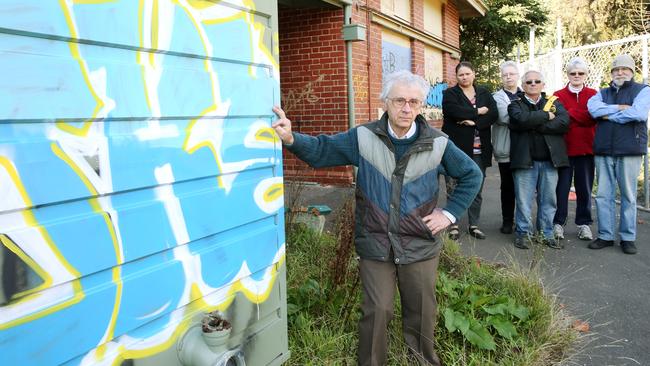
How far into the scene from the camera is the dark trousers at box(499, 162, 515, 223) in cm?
576

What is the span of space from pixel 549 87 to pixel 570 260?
18.1ft

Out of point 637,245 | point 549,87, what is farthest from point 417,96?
point 549,87

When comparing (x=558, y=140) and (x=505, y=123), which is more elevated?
(x=505, y=123)

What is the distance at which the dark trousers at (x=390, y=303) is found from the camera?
2701 mm

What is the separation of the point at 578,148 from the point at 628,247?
1108mm

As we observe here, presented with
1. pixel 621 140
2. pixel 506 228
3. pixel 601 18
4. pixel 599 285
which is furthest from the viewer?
pixel 601 18

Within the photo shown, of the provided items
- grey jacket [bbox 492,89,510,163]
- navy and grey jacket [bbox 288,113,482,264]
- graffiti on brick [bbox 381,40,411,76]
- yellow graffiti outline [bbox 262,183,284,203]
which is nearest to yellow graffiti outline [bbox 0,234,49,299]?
yellow graffiti outline [bbox 262,183,284,203]

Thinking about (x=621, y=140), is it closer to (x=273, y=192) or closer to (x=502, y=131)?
(x=502, y=131)

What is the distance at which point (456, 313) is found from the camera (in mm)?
3352

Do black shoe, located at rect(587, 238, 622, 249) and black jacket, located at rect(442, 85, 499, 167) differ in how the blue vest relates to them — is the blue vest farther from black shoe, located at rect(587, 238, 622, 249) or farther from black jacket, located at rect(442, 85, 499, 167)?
black jacket, located at rect(442, 85, 499, 167)

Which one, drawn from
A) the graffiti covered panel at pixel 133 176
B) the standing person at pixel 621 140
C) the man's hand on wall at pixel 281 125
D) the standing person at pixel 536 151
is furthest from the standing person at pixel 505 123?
the graffiti covered panel at pixel 133 176

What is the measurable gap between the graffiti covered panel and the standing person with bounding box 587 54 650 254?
399 centimetres

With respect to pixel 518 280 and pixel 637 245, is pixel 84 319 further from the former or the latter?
pixel 637 245

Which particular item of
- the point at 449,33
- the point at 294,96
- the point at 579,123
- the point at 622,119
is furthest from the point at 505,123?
the point at 449,33
